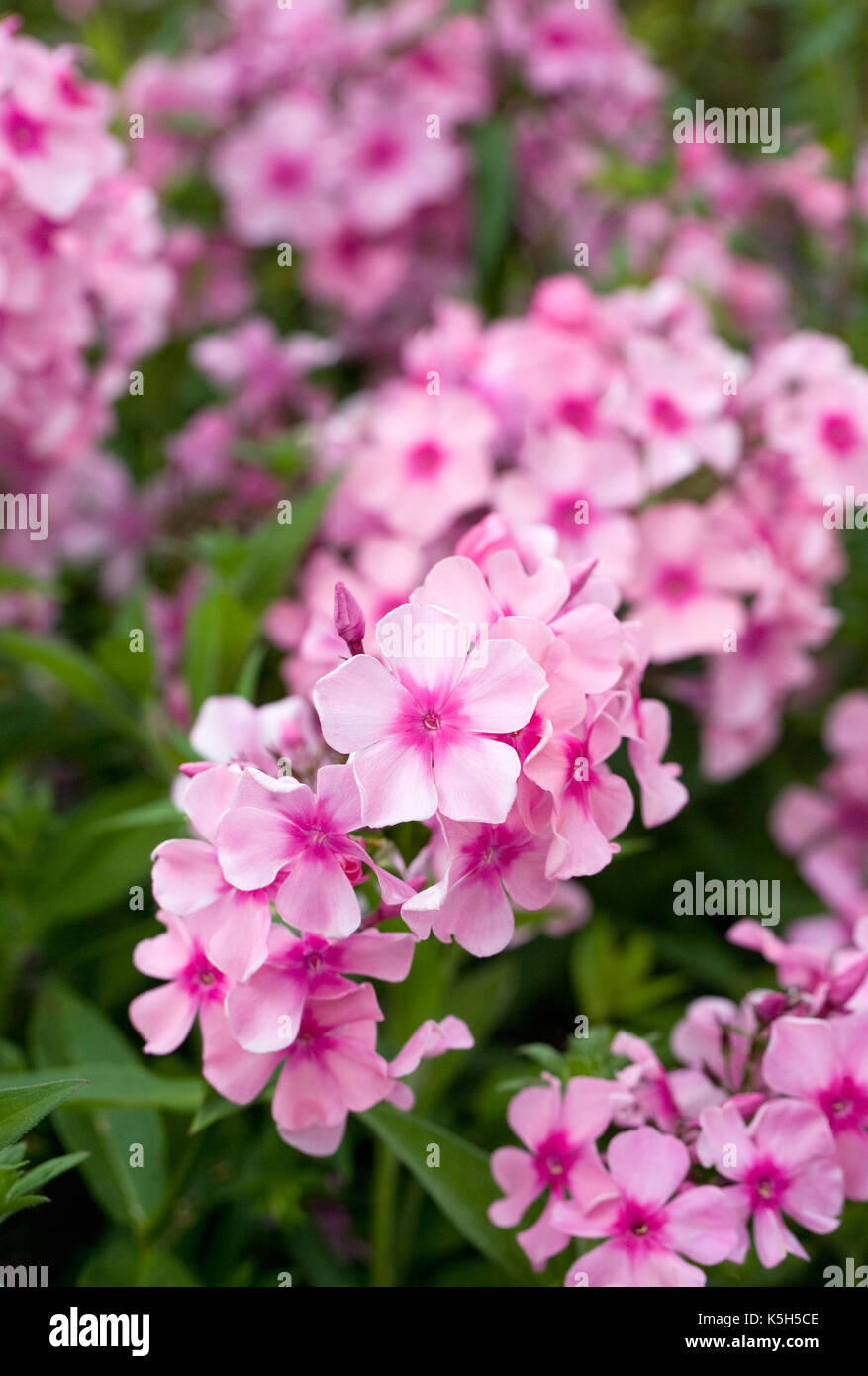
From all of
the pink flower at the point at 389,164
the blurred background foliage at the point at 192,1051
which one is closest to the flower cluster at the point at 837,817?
the blurred background foliage at the point at 192,1051

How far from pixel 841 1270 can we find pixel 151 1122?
527 mm

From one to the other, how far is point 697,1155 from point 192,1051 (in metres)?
0.57

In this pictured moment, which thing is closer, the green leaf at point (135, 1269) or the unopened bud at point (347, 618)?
the unopened bud at point (347, 618)

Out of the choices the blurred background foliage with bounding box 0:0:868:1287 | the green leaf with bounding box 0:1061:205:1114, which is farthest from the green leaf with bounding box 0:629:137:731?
the green leaf with bounding box 0:1061:205:1114

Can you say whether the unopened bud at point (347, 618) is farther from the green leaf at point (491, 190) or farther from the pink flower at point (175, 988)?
the green leaf at point (491, 190)

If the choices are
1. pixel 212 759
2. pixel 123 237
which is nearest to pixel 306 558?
pixel 123 237

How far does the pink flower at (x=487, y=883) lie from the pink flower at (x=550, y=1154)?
13 cm

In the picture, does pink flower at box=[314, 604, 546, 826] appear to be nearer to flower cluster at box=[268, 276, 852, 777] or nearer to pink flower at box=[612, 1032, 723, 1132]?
pink flower at box=[612, 1032, 723, 1132]

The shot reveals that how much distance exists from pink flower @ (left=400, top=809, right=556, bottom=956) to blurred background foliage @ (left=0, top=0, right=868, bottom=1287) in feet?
0.51

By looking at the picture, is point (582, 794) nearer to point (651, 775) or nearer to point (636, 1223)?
point (651, 775)

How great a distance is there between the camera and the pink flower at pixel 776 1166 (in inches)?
27.3

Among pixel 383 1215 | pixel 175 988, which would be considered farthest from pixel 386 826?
pixel 383 1215

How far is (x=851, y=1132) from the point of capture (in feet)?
2.40
